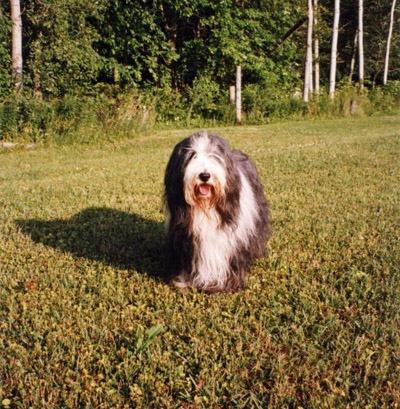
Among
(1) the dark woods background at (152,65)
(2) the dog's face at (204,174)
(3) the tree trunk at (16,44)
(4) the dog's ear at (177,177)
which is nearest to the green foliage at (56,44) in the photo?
(1) the dark woods background at (152,65)

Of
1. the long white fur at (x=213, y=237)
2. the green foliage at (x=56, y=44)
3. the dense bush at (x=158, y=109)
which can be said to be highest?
the green foliage at (x=56, y=44)

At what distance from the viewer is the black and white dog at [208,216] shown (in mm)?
2795

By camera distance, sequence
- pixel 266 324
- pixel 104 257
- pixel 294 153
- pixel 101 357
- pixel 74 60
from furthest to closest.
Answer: pixel 74 60, pixel 294 153, pixel 104 257, pixel 266 324, pixel 101 357

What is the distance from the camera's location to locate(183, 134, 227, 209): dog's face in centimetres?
273

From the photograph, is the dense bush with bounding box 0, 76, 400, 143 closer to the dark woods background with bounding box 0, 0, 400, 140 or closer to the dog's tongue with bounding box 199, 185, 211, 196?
the dark woods background with bounding box 0, 0, 400, 140

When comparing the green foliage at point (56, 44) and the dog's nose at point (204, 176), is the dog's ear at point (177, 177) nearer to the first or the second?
the dog's nose at point (204, 176)

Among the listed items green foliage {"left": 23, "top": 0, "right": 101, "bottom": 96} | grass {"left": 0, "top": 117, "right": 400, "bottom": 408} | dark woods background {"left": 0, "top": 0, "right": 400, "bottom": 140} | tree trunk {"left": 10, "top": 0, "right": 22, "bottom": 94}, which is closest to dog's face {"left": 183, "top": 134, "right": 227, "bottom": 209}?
grass {"left": 0, "top": 117, "right": 400, "bottom": 408}

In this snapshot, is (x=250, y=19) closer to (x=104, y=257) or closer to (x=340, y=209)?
(x=340, y=209)

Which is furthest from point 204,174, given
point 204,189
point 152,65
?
point 152,65

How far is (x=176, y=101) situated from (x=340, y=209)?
51.3ft

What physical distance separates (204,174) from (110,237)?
2.07 meters

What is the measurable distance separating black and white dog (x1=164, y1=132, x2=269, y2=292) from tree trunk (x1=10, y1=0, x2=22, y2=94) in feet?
36.9

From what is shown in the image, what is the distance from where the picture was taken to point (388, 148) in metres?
9.41

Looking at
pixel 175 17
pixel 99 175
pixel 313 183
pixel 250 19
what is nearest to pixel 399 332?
pixel 313 183
